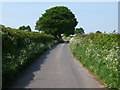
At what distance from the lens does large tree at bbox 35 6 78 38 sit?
5534 cm

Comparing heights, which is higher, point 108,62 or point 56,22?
point 56,22

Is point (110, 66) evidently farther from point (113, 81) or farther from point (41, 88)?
point (41, 88)

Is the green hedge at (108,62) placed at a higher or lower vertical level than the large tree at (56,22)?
lower

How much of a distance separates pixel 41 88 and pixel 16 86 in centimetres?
98

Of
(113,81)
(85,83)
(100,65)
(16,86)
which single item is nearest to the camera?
(113,81)

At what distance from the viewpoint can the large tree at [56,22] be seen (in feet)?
182

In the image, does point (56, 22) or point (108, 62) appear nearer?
point (108, 62)

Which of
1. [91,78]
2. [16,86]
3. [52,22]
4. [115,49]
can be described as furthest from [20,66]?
[52,22]

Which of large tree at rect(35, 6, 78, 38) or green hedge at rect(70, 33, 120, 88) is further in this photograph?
large tree at rect(35, 6, 78, 38)

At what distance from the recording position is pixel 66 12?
59.6m

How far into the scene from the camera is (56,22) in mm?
55125

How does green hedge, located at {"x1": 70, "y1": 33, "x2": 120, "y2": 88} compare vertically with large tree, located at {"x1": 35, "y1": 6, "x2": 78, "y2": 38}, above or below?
below

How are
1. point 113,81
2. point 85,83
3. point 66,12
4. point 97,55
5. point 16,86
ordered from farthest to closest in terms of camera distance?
point 66,12
point 97,55
point 85,83
point 16,86
point 113,81

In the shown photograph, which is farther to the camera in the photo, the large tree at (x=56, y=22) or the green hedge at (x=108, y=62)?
the large tree at (x=56, y=22)
